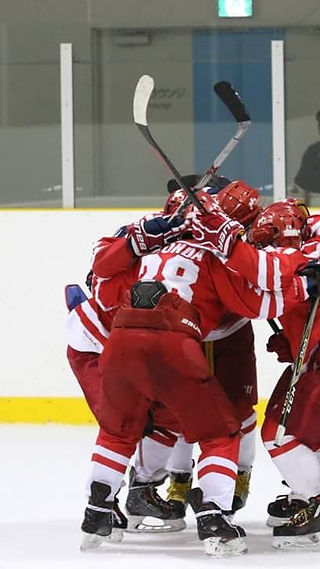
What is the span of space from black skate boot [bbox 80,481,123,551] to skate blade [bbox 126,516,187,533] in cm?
32

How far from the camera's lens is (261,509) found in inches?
161

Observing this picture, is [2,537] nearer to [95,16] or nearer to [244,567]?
[244,567]

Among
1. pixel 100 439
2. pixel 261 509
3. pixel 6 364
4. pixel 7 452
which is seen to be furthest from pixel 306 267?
pixel 6 364

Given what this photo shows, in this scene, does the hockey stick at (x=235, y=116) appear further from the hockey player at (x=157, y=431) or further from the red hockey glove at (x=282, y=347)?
the red hockey glove at (x=282, y=347)

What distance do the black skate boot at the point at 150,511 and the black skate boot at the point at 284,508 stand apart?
0.81 ft

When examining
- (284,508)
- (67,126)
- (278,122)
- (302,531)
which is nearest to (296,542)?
(302,531)

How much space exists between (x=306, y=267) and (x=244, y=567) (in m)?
0.72

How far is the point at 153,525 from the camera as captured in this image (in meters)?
3.83

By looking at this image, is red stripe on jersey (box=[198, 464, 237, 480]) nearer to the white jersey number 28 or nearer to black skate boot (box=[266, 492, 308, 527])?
black skate boot (box=[266, 492, 308, 527])

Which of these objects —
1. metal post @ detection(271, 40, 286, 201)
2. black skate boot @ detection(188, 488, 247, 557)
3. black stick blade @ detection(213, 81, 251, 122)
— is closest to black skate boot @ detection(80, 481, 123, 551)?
black skate boot @ detection(188, 488, 247, 557)

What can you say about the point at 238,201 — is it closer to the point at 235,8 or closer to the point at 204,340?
the point at 204,340

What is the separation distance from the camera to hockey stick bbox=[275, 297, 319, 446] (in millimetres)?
3471

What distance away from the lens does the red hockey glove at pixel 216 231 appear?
3336mm

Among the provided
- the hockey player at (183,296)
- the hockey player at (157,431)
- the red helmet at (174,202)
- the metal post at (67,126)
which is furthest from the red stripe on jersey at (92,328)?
the metal post at (67,126)
